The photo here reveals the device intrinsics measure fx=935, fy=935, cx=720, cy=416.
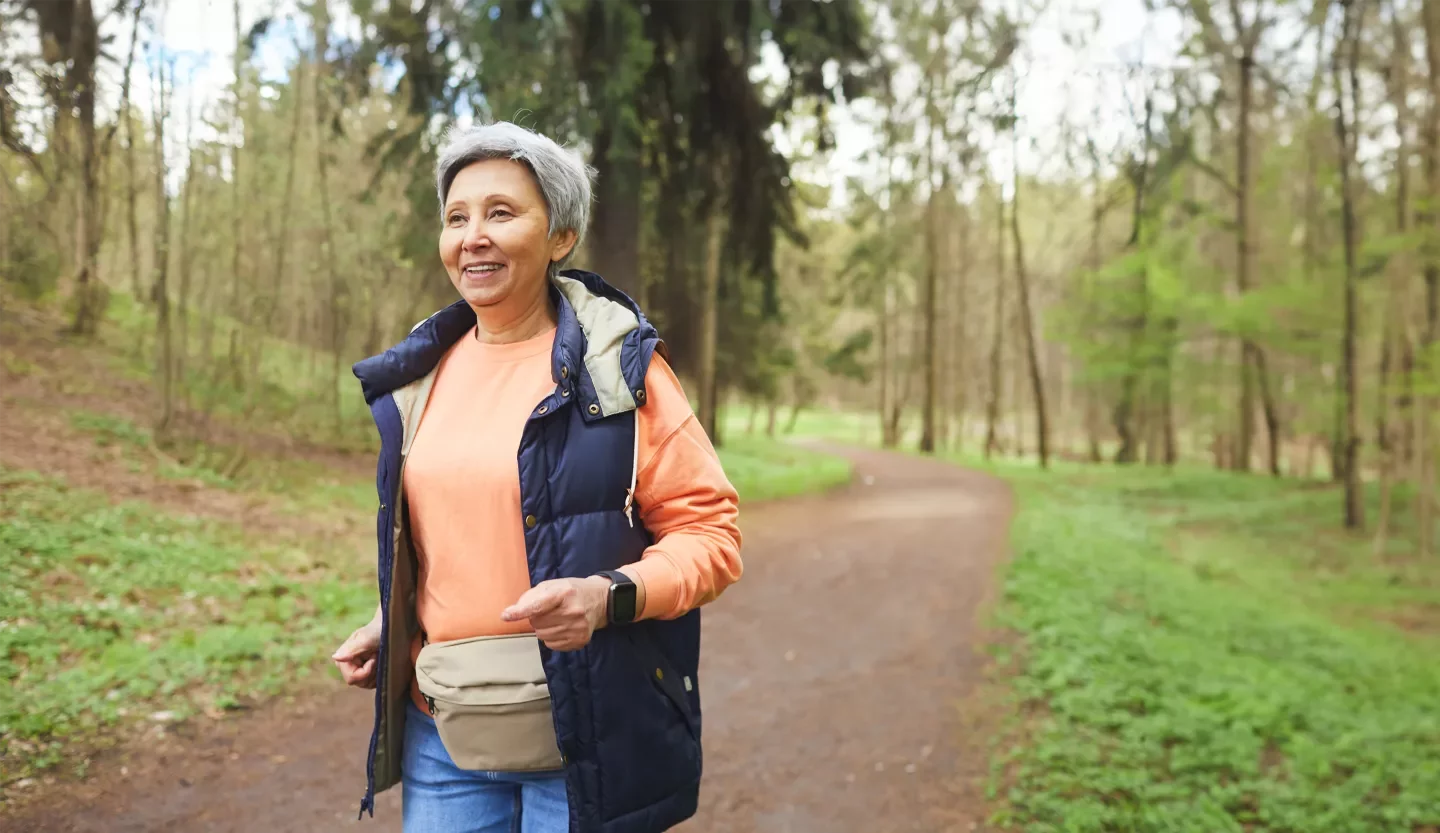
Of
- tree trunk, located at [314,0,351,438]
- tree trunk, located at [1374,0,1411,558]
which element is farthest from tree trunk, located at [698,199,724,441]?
tree trunk, located at [1374,0,1411,558]

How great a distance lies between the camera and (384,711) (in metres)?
1.93

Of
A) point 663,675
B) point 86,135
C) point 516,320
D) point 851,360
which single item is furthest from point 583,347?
point 851,360

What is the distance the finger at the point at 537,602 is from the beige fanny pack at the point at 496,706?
8.7 inches

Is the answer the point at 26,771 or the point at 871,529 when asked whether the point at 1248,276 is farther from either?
the point at 26,771

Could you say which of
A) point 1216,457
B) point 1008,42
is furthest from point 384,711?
point 1216,457

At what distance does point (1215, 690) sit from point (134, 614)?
6433 mm

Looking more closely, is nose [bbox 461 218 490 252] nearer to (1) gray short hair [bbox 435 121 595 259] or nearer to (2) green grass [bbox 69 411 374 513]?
(1) gray short hair [bbox 435 121 595 259]

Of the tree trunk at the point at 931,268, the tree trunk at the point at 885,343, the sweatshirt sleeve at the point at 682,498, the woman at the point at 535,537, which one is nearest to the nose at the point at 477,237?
the woman at the point at 535,537

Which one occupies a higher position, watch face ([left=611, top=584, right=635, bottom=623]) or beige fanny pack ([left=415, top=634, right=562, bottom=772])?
watch face ([left=611, top=584, right=635, bottom=623])

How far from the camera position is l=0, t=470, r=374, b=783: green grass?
4355 millimetres

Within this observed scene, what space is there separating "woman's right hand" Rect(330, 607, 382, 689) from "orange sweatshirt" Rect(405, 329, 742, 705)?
0.18 m

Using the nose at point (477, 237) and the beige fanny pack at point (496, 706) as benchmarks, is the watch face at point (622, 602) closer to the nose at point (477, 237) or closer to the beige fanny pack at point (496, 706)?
the beige fanny pack at point (496, 706)

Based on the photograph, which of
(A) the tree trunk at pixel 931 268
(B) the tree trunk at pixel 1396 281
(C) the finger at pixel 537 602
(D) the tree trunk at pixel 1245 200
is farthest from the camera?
(A) the tree trunk at pixel 931 268

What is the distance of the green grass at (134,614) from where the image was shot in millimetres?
4355
